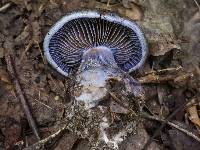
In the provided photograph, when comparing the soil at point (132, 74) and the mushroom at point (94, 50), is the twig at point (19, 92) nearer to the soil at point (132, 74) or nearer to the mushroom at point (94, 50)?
the soil at point (132, 74)

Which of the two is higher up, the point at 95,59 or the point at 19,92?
the point at 95,59

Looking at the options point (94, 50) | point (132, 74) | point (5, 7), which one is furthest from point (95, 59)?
point (5, 7)

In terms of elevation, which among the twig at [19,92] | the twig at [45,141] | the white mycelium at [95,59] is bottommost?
the twig at [45,141]

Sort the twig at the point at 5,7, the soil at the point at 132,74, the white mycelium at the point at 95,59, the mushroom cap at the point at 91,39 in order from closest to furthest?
the white mycelium at the point at 95,59, the mushroom cap at the point at 91,39, the soil at the point at 132,74, the twig at the point at 5,7

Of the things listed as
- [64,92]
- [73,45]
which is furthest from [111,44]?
[64,92]

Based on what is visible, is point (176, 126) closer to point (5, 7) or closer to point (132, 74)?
point (132, 74)

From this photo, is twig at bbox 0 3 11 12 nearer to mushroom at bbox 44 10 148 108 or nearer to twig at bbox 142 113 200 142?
mushroom at bbox 44 10 148 108

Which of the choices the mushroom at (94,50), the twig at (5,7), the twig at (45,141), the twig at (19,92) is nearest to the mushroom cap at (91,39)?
the mushroom at (94,50)
